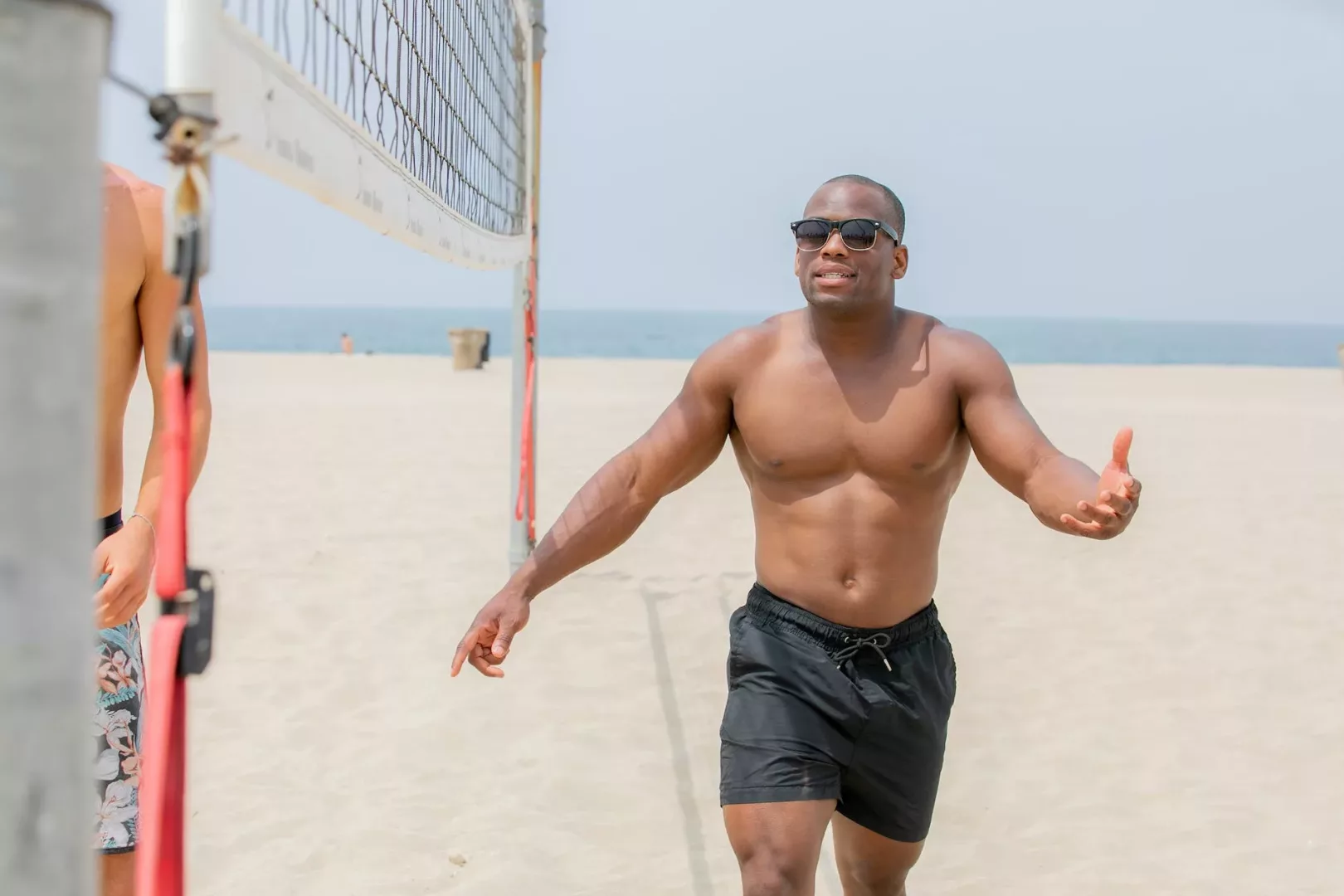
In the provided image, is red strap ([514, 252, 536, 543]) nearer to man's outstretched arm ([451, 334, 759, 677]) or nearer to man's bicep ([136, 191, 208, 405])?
man's outstretched arm ([451, 334, 759, 677])

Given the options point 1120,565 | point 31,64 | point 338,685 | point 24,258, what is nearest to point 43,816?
point 24,258

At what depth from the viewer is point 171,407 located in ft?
3.79

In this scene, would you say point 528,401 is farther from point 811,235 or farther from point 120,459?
point 120,459

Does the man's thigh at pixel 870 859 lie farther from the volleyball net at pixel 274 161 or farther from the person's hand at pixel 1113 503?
the volleyball net at pixel 274 161

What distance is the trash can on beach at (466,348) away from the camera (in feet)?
78.7

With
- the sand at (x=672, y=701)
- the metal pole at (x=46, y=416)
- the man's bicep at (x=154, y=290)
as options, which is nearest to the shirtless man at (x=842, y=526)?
the man's bicep at (x=154, y=290)

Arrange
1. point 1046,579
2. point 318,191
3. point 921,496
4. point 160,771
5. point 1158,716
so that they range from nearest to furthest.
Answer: point 160,771 < point 318,191 < point 921,496 < point 1158,716 < point 1046,579

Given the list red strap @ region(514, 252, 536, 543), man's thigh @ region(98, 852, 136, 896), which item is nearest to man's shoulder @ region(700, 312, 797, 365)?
man's thigh @ region(98, 852, 136, 896)

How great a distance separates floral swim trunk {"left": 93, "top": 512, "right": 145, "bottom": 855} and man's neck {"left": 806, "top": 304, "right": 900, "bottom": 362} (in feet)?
5.15

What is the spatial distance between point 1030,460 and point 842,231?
2.16 ft

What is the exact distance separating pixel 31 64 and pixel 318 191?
64.8 inches

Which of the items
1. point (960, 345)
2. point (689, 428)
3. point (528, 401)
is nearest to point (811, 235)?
point (960, 345)

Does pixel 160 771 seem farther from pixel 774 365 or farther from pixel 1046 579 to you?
pixel 1046 579

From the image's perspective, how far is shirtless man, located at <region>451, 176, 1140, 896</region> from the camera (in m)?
2.83
